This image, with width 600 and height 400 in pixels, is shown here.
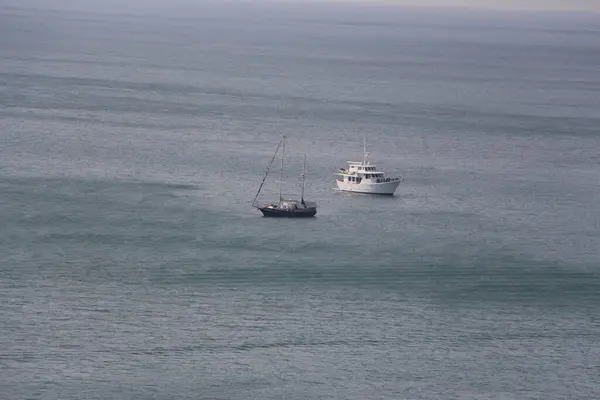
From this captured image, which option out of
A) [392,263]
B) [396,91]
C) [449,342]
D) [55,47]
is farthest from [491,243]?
[55,47]

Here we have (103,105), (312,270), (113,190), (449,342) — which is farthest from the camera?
(103,105)

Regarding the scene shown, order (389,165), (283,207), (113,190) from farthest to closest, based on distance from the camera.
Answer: (389,165) → (113,190) → (283,207)

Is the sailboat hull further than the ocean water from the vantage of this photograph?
Yes

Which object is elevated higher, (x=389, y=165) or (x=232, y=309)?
(x=389, y=165)

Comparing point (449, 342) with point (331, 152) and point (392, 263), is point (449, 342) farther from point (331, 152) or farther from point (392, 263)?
point (331, 152)

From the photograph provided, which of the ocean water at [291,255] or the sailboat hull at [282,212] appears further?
the sailboat hull at [282,212]

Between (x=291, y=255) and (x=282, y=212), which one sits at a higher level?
(x=282, y=212)

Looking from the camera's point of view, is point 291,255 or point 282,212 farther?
point 282,212

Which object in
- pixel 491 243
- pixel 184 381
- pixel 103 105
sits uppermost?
pixel 103 105
